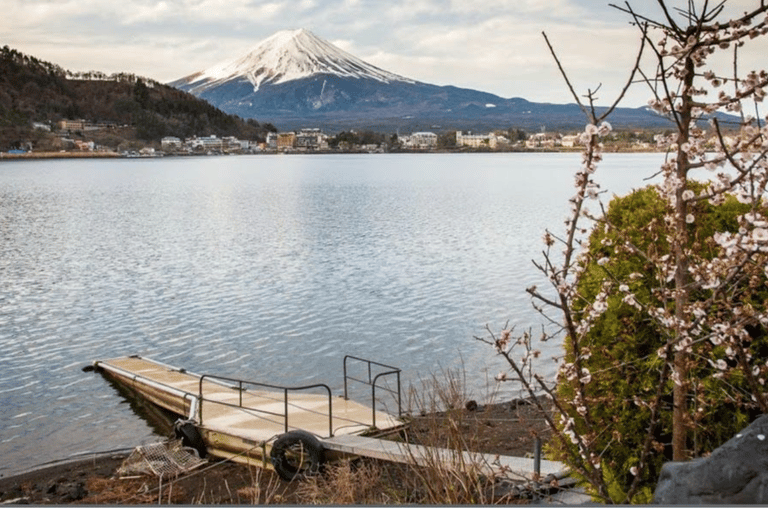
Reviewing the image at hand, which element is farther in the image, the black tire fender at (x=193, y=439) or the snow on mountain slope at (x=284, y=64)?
the black tire fender at (x=193, y=439)

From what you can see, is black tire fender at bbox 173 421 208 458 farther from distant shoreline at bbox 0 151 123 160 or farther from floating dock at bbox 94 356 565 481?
distant shoreline at bbox 0 151 123 160

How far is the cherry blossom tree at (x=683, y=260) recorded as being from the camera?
3262 mm

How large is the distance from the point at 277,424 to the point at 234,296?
36.0 ft

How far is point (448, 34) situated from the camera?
5488 mm

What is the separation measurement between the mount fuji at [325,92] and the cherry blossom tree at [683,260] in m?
0.96

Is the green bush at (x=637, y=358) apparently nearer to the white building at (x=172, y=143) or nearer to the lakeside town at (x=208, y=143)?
the lakeside town at (x=208, y=143)

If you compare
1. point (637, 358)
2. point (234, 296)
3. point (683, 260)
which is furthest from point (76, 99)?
point (234, 296)

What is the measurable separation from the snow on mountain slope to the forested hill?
102 cm

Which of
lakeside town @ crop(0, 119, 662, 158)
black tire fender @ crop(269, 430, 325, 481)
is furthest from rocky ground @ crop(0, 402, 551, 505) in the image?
lakeside town @ crop(0, 119, 662, 158)

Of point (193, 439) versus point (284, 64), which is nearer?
point (284, 64)

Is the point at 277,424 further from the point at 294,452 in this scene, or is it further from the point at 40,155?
the point at 40,155

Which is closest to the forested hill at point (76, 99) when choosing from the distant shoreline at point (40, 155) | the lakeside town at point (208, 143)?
the lakeside town at point (208, 143)

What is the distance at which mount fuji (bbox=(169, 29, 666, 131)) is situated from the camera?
662 cm

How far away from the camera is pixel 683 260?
3.50m
